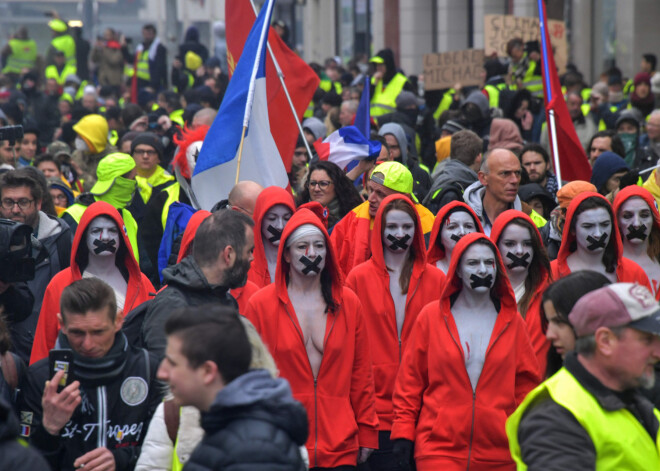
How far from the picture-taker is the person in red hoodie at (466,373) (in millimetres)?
5688

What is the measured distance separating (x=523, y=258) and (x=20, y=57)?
21559mm

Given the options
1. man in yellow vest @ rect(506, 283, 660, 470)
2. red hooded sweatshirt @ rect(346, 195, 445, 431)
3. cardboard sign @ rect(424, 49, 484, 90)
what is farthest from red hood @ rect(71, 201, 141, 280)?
cardboard sign @ rect(424, 49, 484, 90)

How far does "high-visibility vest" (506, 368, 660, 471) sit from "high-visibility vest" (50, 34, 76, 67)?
75.2 feet

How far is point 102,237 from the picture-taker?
6434mm

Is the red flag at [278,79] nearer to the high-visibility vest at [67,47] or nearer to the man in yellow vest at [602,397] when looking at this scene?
the man in yellow vest at [602,397]

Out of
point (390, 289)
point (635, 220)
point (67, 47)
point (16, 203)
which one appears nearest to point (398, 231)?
point (390, 289)

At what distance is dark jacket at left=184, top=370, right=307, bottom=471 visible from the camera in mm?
3289

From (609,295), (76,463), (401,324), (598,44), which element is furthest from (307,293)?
(598,44)

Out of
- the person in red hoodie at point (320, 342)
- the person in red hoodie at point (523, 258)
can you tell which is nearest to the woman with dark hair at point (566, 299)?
the person in red hoodie at point (320, 342)

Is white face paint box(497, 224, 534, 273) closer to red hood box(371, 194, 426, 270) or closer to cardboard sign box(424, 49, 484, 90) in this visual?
red hood box(371, 194, 426, 270)

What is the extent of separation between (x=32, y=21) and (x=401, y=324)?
55.8m

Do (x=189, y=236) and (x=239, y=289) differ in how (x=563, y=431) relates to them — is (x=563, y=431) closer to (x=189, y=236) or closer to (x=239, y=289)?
(x=239, y=289)

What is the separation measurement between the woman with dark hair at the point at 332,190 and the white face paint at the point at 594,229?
2143 mm

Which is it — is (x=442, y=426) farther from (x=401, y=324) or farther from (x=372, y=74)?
(x=372, y=74)
